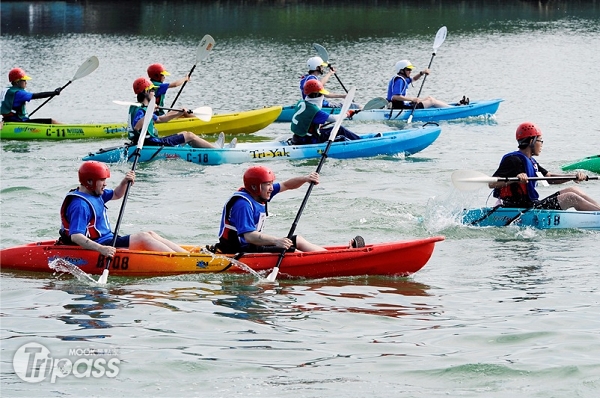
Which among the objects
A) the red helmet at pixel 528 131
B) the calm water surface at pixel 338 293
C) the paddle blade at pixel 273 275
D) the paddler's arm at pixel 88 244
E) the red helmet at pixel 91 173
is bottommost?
the calm water surface at pixel 338 293

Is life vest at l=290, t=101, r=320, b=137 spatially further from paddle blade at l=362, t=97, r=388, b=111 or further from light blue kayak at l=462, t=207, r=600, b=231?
light blue kayak at l=462, t=207, r=600, b=231

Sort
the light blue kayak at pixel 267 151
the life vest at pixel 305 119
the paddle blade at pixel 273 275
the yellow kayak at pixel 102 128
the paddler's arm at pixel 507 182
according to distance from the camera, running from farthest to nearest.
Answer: the yellow kayak at pixel 102 128 → the light blue kayak at pixel 267 151 → the life vest at pixel 305 119 → the paddler's arm at pixel 507 182 → the paddle blade at pixel 273 275

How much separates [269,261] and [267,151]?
8288 millimetres

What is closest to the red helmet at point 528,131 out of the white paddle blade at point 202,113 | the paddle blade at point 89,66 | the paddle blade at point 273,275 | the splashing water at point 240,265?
the paddle blade at point 273,275

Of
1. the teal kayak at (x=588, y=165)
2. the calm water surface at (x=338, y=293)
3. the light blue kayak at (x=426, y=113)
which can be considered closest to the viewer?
the calm water surface at (x=338, y=293)

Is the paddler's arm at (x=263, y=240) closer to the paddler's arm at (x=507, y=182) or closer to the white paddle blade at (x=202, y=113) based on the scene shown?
the paddler's arm at (x=507, y=182)

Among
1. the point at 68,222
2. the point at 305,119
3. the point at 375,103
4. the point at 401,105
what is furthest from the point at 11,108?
the point at 68,222

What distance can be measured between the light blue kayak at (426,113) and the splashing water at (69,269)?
12784 millimetres

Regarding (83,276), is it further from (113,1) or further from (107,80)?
(113,1)

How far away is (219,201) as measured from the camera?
55.8 feet

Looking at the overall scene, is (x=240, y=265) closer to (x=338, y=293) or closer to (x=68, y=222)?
(x=338, y=293)

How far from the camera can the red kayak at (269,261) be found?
11773mm

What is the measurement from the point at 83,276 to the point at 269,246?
2.11 metres

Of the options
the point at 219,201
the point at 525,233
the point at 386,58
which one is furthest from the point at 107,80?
the point at 525,233
